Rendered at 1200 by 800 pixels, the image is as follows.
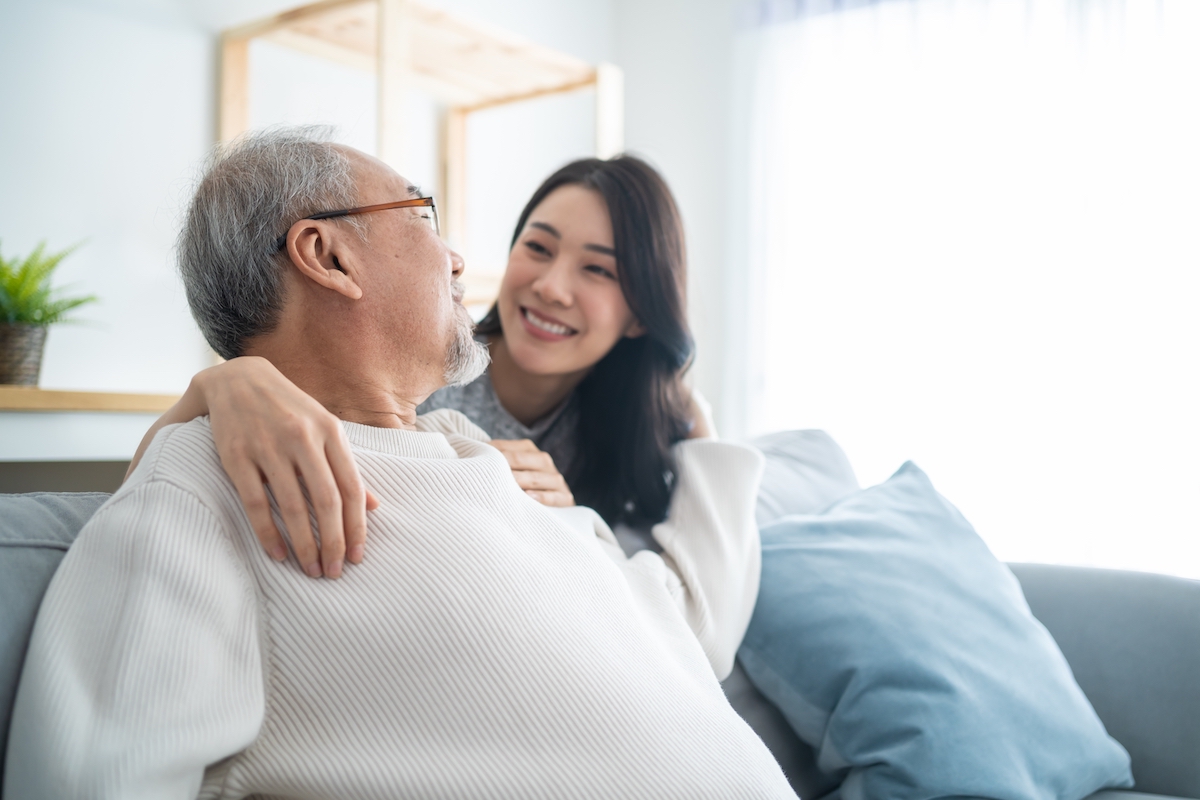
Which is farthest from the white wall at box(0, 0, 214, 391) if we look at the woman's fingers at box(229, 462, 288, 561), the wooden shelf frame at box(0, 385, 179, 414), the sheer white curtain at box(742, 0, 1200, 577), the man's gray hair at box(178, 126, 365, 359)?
the sheer white curtain at box(742, 0, 1200, 577)

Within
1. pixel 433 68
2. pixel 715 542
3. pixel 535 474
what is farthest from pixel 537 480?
pixel 433 68

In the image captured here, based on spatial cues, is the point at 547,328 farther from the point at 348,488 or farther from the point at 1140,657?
the point at 1140,657

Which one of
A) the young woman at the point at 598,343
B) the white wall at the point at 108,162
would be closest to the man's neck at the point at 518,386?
the young woman at the point at 598,343

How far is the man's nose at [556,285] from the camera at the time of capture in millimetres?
1615

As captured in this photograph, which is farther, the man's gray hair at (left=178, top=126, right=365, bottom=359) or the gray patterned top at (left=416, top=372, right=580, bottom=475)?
the gray patterned top at (left=416, top=372, right=580, bottom=475)

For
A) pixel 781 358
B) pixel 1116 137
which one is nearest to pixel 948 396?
pixel 781 358

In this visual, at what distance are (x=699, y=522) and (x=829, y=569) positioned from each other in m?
0.20

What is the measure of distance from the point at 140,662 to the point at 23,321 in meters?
1.56

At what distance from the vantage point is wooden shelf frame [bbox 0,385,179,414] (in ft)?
5.51

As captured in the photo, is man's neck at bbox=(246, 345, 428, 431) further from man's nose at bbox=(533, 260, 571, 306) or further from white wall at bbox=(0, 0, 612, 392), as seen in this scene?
white wall at bbox=(0, 0, 612, 392)

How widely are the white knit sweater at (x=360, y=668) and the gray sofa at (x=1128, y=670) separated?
19.9 inches

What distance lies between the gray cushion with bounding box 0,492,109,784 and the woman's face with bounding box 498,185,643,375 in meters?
0.89

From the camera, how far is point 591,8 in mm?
4004

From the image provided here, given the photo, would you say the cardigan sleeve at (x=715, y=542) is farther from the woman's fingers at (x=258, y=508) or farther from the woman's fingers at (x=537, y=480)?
the woman's fingers at (x=258, y=508)
